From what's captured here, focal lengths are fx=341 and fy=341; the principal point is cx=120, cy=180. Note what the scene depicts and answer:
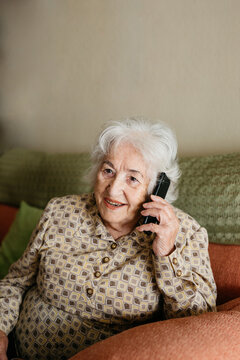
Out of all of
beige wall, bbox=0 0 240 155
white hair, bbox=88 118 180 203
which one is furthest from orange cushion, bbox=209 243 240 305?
beige wall, bbox=0 0 240 155

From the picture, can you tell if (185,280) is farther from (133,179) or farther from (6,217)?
(6,217)

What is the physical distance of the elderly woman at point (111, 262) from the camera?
1.02 metres

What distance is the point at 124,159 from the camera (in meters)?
1.15

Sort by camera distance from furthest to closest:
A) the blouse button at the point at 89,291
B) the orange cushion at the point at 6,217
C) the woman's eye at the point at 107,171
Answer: the orange cushion at the point at 6,217 < the woman's eye at the point at 107,171 < the blouse button at the point at 89,291

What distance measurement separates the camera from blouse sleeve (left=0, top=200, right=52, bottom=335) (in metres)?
1.20

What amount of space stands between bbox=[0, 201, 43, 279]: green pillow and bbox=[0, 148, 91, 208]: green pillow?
19 cm

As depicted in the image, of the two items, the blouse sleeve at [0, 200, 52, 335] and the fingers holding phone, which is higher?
the fingers holding phone

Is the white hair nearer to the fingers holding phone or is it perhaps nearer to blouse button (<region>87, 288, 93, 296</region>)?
the fingers holding phone

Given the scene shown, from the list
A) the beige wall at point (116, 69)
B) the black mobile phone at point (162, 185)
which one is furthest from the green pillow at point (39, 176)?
the black mobile phone at point (162, 185)

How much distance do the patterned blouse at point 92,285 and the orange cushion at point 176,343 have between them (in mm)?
237

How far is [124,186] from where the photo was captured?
1.15 m

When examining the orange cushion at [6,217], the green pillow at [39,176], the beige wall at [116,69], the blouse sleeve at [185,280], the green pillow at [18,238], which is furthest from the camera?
the orange cushion at [6,217]

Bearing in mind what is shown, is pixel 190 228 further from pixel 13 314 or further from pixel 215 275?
pixel 13 314

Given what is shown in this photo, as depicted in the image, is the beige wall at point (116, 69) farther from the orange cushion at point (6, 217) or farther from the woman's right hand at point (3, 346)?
the woman's right hand at point (3, 346)
